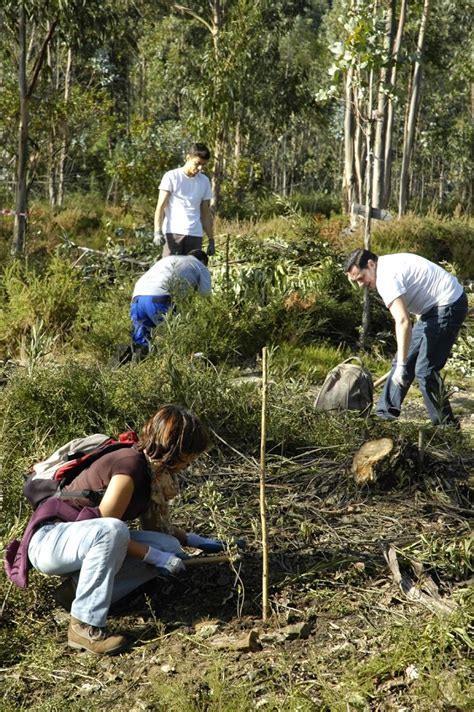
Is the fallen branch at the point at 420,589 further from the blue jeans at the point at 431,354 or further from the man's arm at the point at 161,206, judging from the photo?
the man's arm at the point at 161,206

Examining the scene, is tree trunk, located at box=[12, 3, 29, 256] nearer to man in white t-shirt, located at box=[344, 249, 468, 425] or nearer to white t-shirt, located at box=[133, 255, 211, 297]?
white t-shirt, located at box=[133, 255, 211, 297]

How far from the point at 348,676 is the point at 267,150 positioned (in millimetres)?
39714

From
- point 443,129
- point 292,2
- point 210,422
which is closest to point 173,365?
point 210,422

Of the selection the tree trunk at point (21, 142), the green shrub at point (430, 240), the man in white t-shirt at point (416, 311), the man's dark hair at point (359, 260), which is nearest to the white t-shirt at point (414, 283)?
the man in white t-shirt at point (416, 311)

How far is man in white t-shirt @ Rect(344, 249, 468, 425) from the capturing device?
5770 mm

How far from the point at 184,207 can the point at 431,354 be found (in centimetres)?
341

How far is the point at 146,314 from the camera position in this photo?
663 cm

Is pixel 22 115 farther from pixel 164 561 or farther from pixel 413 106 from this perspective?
pixel 413 106

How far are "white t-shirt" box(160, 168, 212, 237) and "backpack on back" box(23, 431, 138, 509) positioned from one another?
521 cm

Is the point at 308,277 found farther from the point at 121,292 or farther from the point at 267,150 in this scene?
the point at 267,150

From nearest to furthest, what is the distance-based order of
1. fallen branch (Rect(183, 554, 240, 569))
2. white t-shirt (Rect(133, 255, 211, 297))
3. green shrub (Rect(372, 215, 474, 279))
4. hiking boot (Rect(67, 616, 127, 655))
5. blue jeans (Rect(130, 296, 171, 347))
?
hiking boot (Rect(67, 616, 127, 655)) → fallen branch (Rect(183, 554, 240, 569)) → blue jeans (Rect(130, 296, 171, 347)) → white t-shirt (Rect(133, 255, 211, 297)) → green shrub (Rect(372, 215, 474, 279))

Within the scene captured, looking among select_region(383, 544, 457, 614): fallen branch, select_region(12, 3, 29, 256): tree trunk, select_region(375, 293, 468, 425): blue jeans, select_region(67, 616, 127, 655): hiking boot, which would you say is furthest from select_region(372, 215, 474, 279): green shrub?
select_region(67, 616, 127, 655): hiking boot

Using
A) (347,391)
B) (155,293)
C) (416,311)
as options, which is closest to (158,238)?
(155,293)

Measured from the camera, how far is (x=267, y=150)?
136 ft
